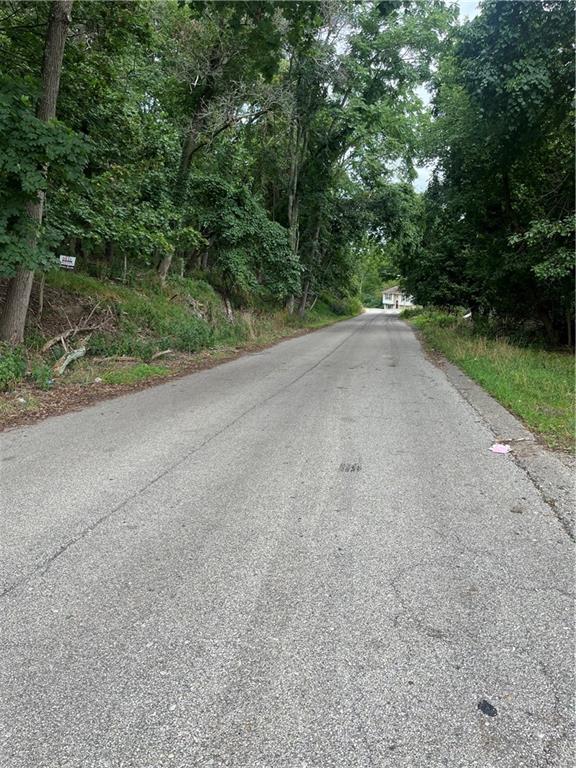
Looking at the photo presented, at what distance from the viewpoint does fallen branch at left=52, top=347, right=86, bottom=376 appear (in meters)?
8.16

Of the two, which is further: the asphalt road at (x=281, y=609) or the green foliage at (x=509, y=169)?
the green foliage at (x=509, y=169)

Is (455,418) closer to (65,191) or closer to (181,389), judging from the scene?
(181,389)

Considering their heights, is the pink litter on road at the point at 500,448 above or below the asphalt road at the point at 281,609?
above

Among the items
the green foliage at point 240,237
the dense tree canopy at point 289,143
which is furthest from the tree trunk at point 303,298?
the green foliage at point 240,237

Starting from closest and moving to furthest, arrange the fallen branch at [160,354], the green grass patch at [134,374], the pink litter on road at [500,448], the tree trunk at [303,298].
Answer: the pink litter on road at [500,448]
the green grass patch at [134,374]
the fallen branch at [160,354]
the tree trunk at [303,298]

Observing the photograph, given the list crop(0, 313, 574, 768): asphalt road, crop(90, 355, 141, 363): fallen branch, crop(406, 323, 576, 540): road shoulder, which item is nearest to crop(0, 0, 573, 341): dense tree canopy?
crop(90, 355, 141, 363): fallen branch

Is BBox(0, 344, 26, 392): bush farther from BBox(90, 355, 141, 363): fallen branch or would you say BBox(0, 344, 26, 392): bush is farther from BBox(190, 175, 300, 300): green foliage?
BBox(190, 175, 300, 300): green foliage

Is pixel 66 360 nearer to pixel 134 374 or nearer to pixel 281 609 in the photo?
pixel 134 374

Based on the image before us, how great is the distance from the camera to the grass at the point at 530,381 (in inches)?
223

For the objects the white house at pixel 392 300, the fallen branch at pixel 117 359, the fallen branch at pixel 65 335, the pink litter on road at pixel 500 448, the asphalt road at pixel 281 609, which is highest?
the white house at pixel 392 300

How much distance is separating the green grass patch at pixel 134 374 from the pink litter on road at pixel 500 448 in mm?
6138

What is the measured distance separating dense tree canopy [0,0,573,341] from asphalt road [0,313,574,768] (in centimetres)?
504

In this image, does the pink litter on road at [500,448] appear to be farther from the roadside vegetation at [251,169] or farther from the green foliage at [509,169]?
the green foliage at [509,169]

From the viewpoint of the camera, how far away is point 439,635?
2.15 metres
